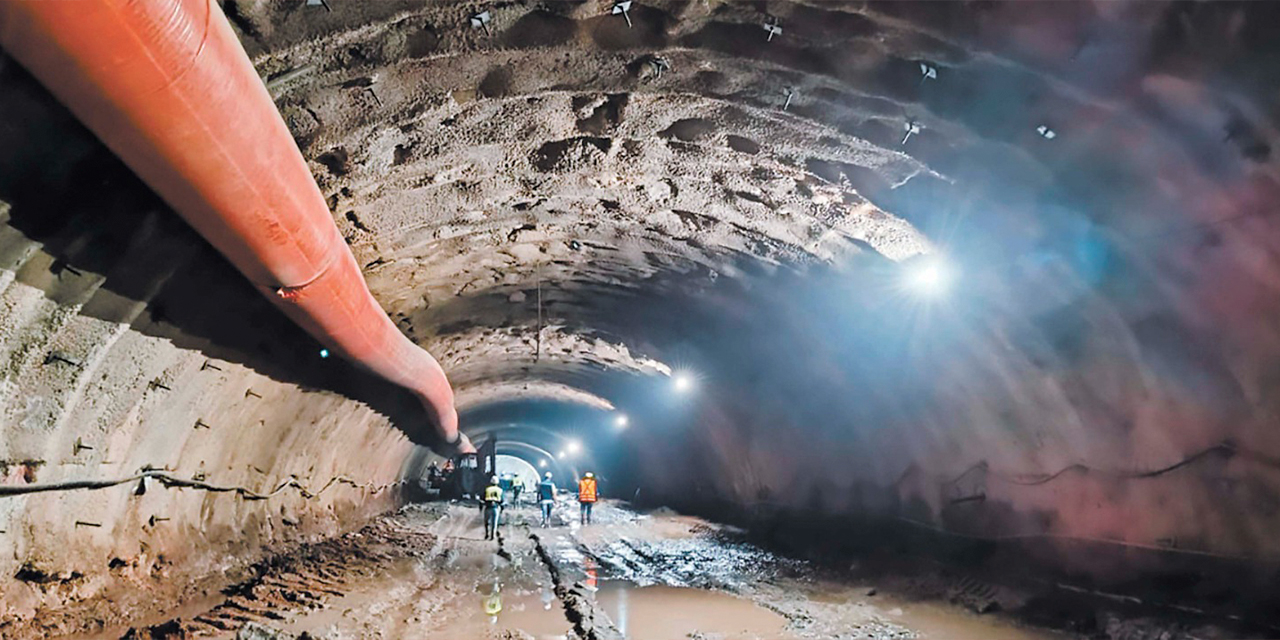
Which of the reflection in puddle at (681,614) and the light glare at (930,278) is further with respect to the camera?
the light glare at (930,278)

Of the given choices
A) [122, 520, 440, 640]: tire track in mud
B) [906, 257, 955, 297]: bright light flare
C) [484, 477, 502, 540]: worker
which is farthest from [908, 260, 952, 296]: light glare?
[484, 477, 502, 540]: worker

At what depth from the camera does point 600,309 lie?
29.2ft

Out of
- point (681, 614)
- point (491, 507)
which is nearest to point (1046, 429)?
point (681, 614)

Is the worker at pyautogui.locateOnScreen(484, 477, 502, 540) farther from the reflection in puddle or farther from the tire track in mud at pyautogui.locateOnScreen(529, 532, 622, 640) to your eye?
the reflection in puddle

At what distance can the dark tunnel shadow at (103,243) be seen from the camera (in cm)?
289

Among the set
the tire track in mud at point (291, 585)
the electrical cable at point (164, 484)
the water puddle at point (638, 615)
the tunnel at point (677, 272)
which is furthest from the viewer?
the water puddle at point (638, 615)

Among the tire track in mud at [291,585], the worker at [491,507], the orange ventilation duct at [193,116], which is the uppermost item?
the orange ventilation duct at [193,116]

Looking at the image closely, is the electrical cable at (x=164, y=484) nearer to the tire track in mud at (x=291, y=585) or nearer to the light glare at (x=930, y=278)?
the tire track in mud at (x=291, y=585)

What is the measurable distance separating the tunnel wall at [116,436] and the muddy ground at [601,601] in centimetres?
47

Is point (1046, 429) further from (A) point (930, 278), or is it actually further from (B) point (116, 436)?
(B) point (116, 436)

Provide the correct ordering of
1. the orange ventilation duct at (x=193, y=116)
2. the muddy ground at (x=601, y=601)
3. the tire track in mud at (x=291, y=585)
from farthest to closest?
1. the muddy ground at (x=601, y=601)
2. the tire track in mud at (x=291, y=585)
3. the orange ventilation duct at (x=193, y=116)

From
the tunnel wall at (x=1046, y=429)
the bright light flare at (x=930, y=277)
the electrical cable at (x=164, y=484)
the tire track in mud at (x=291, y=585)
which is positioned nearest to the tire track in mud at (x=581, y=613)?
the tire track in mud at (x=291, y=585)

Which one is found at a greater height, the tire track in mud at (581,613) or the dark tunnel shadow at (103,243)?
the dark tunnel shadow at (103,243)

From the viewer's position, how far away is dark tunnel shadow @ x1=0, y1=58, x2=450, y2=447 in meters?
2.89
